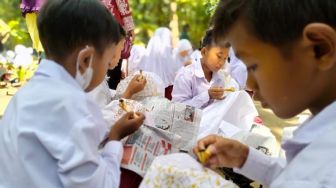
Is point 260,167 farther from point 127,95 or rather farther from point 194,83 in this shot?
point 194,83

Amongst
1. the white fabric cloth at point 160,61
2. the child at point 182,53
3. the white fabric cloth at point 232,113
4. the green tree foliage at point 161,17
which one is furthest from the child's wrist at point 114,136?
the green tree foliage at point 161,17

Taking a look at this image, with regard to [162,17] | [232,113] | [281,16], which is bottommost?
[162,17]

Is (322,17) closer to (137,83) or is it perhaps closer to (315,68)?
(315,68)

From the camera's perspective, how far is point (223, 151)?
1.06m

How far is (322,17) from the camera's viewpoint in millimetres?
714

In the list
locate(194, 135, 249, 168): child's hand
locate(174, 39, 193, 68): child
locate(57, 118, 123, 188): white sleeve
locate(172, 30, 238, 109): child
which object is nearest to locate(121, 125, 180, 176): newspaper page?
locate(57, 118, 123, 188): white sleeve

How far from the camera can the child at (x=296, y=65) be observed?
0.68 m

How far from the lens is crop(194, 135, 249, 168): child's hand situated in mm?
1056

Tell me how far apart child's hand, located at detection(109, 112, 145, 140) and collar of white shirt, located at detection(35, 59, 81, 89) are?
24cm

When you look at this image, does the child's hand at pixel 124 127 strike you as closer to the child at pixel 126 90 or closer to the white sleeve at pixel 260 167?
the white sleeve at pixel 260 167

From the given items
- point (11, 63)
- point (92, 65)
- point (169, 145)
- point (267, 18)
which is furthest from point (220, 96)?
point (11, 63)

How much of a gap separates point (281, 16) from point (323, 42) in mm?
85

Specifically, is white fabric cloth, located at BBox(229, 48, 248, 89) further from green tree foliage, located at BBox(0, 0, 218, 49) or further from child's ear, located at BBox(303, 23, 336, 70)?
green tree foliage, located at BBox(0, 0, 218, 49)

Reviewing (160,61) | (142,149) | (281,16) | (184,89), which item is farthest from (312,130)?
(160,61)
